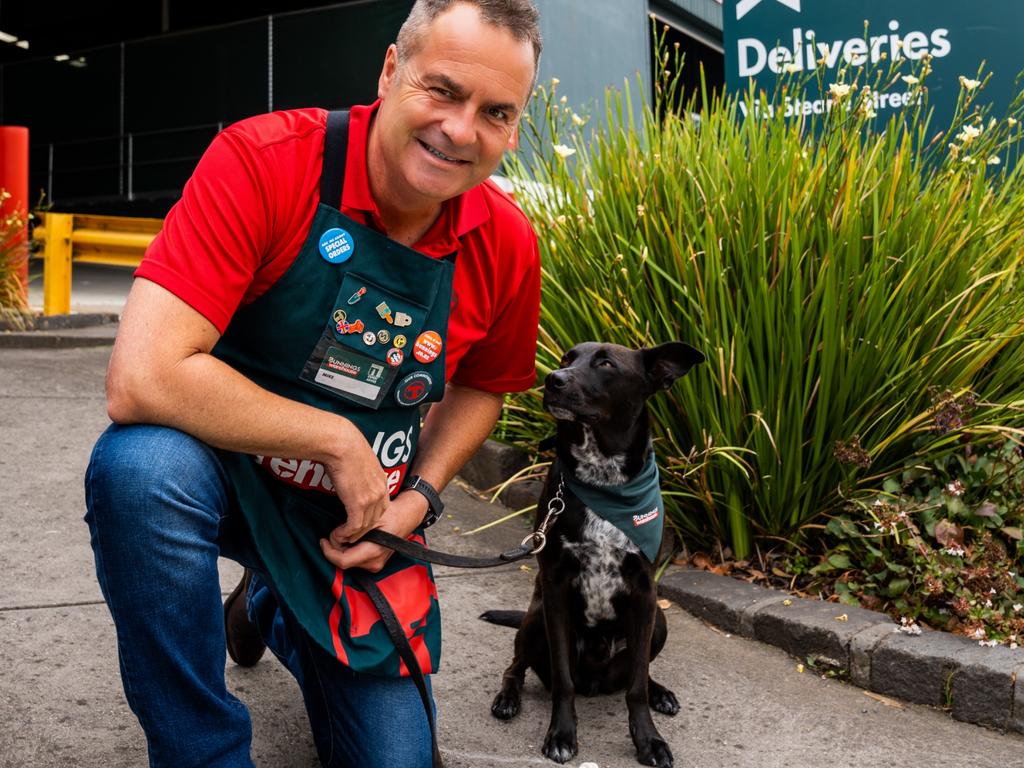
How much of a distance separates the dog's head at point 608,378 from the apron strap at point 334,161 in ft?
2.92

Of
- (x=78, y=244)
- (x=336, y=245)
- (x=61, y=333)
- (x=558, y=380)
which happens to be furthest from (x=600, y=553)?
(x=78, y=244)

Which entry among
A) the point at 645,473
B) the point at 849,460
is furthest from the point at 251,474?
the point at 849,460

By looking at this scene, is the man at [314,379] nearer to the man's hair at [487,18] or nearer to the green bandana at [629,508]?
the man's hair at [487,18]

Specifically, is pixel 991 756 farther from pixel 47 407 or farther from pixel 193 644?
pixel 47 407

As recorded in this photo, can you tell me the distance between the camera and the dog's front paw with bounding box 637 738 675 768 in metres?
2.76

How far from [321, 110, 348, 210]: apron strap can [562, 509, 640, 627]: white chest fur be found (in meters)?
1.09

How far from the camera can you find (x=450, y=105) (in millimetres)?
2273

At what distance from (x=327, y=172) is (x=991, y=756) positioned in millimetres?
2271

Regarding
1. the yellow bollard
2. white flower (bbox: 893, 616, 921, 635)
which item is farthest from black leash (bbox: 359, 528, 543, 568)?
the yellow bollard

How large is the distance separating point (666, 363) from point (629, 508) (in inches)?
18.3

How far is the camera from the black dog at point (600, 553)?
285cm

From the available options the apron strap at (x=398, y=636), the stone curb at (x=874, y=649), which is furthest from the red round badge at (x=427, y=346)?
the stone curb at (x=874, y=649)

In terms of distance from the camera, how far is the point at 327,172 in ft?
7.67

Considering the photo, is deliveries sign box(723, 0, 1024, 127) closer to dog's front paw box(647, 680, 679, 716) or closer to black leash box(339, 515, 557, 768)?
dog's front paw box(647, 680, 679, 716)
